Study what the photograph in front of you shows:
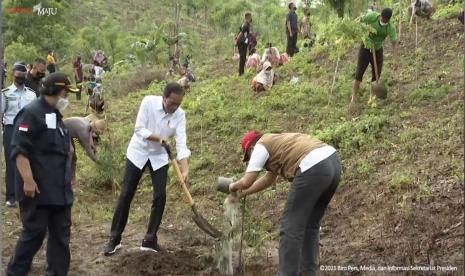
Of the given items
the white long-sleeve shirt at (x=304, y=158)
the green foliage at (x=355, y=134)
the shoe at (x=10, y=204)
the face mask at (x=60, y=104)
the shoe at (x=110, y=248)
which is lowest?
the shoe at (x=110, y=248)

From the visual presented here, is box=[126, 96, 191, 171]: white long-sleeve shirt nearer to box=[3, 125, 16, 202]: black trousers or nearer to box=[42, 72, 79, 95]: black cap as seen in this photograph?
box=[42, 72, 79, 95]: black cap

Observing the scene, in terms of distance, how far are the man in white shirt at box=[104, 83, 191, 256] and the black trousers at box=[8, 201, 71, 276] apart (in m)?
1.03

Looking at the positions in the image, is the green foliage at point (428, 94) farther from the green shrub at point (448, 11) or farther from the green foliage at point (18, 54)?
the green foliage at point (18, 54)

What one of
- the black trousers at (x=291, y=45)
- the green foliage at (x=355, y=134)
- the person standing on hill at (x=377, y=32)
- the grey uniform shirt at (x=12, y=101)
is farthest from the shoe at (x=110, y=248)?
the black trousers at (x=291, y=45)

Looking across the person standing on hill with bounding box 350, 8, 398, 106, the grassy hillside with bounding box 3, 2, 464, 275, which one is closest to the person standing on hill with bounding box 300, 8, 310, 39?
the grassy hillside with bounding box 3, 2, 464, 275

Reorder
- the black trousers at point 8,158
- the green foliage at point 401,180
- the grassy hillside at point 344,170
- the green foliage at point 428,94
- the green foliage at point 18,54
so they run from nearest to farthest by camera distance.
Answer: the grassy hillside at point 344,170 → the green foliage at point 401,180 → the black trousers at point 8,158 → the green foliage at point 428,94 → the green foliage at point 18,54

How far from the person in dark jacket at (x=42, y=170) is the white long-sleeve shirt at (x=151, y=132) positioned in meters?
1.03

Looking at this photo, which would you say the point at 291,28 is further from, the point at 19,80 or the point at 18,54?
the point at 19,80

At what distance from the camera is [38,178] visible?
13.0 feet

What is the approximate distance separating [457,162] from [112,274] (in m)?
3.60

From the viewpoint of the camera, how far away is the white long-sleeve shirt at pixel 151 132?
5.12 meters

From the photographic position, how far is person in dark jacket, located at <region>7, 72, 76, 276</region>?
3.90 metres

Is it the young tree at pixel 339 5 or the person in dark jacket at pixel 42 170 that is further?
the young tree at pixel 339 5

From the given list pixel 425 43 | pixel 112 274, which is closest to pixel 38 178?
pixel 112 274
